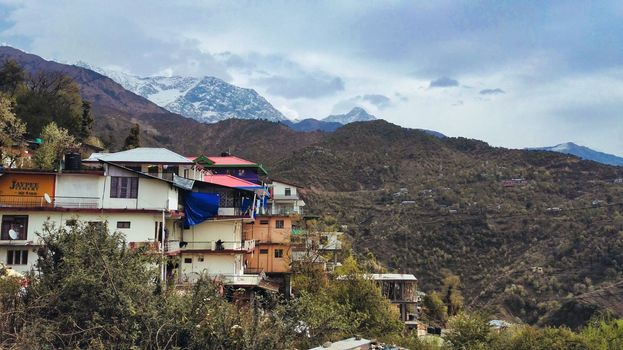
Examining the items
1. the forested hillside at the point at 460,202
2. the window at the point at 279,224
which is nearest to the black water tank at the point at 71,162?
the window at the point at 279,224

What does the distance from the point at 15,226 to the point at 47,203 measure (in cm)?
157

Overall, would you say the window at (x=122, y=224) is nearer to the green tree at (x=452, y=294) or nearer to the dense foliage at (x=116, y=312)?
A: the dense foliage at (x=116, y=312)

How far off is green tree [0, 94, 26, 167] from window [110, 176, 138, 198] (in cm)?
778

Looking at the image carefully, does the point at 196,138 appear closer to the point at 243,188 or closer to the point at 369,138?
the point at 369,138

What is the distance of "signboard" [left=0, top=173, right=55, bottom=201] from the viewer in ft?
75.7

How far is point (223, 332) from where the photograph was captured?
12.0 meters

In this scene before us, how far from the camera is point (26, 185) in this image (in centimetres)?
2317

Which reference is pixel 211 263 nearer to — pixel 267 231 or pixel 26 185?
pixel 267 231

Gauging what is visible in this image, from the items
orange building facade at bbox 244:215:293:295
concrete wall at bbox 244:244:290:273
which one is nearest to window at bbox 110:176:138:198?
→ orange building facade at bbox 244:215:293:295

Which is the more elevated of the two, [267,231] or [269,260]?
[267,231]

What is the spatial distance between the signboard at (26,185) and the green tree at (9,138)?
199 inches

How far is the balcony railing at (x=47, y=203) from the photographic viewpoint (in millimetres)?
22766

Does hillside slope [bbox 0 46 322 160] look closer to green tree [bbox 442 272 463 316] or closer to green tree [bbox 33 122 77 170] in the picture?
green tree [bbox 442 272 463 316]

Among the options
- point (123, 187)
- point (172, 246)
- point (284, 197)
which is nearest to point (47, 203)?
point (123, 187)
